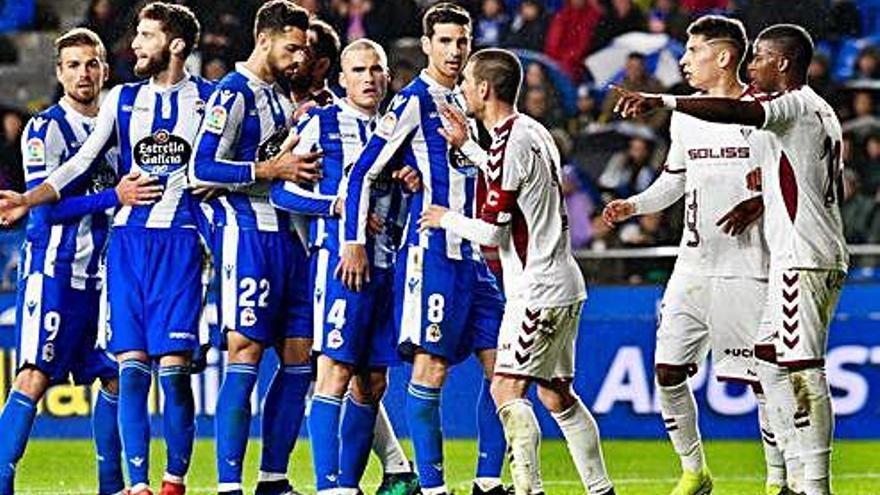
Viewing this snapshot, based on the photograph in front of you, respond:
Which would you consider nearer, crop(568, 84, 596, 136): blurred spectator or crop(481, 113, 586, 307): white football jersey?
crop(481, 113, 586, 307): white football jersey

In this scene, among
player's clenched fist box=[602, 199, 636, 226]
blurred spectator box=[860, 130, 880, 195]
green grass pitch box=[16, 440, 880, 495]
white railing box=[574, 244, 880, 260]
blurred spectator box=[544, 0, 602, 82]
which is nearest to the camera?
player's clenched fist box=[602, 199, 636, 226]

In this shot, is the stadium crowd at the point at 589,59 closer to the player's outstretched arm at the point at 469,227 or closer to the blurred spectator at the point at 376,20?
the blurred spectator at the point at 376,20


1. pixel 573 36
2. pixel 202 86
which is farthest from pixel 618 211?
pixel 573 36

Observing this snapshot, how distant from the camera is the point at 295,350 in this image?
10.7 m

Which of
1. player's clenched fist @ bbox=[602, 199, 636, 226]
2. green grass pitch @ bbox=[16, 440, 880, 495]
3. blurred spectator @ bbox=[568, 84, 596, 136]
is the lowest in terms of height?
green grass pitch @ bbox=[16, 440, 880, 495]

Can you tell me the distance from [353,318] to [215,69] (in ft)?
21.5

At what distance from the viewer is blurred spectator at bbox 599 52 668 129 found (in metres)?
17.2

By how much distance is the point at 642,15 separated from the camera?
1767 cm

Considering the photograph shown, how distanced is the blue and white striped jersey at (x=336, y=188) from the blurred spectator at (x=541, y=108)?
6173 mm

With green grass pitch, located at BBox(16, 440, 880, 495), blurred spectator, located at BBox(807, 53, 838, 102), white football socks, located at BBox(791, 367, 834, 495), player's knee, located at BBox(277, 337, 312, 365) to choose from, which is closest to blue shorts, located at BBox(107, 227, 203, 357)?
player's knee, located at BBox(277, 337, 312, 365)

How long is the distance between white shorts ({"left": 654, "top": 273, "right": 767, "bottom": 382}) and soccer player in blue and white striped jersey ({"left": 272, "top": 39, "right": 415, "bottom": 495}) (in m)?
1.25

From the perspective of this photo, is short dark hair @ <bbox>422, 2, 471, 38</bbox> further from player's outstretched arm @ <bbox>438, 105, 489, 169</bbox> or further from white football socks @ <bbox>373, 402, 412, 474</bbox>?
white football socks @ <bbox>373, 402, 412, 474</bbox>

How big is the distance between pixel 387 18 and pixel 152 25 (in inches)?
279

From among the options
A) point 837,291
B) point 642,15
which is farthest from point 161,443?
point 837,291
